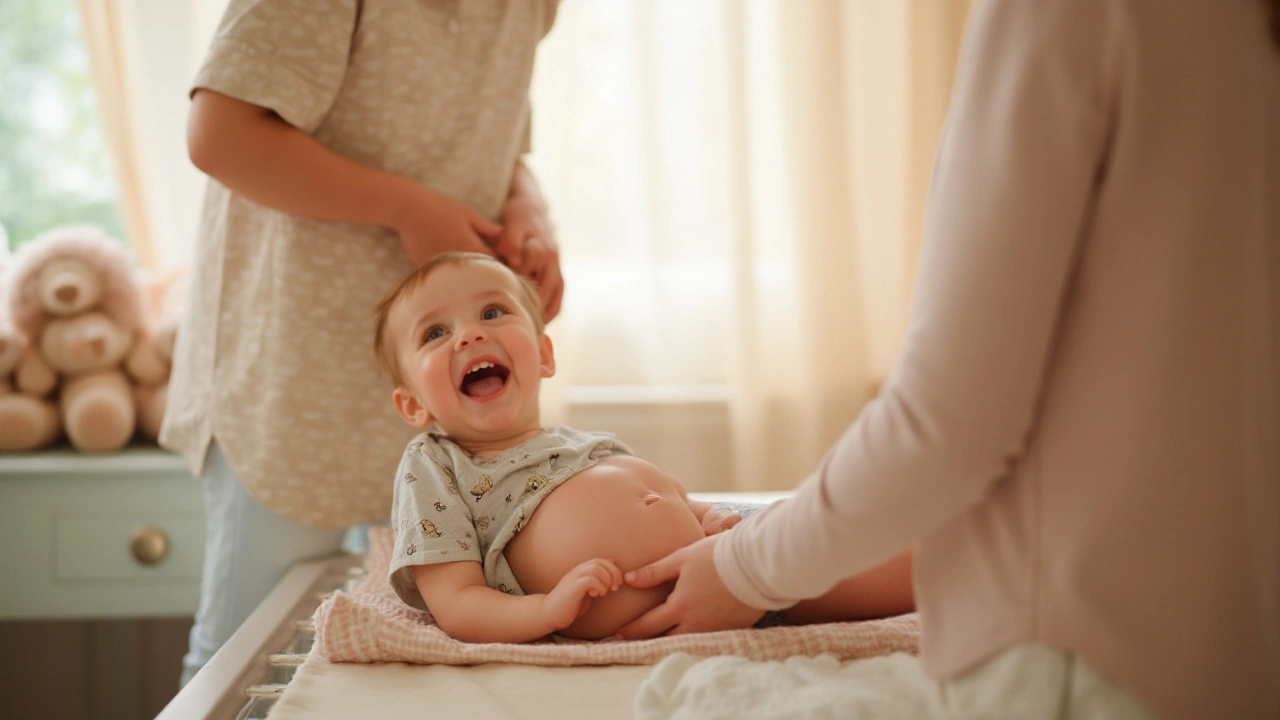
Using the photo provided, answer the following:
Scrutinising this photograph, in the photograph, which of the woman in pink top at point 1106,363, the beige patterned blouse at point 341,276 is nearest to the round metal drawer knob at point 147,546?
the beige patterned blouse at point 341,276

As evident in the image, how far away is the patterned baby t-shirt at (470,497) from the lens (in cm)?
97

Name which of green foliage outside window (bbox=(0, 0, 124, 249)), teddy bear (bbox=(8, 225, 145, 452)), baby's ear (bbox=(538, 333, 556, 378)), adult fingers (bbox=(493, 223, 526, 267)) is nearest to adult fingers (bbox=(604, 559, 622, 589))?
baby's ear (bbox=(538, 333, 556, 378))

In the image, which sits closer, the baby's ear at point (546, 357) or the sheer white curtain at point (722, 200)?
the baby's ear at point (546, 357)

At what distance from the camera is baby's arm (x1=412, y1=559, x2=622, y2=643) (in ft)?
2.97

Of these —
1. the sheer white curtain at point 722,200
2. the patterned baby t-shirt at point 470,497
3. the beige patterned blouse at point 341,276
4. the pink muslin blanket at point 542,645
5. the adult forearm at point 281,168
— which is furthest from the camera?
the sheer white curtain at point 722,200

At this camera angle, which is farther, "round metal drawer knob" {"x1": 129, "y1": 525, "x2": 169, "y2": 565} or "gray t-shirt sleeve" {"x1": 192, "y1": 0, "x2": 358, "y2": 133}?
"round metal drawer knob" {"x1": 129, "y1": 525, "x2": 169, "y2": 565}

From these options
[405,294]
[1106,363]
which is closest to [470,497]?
[405,294]

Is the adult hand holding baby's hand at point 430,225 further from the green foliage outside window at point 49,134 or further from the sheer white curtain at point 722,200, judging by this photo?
the green foliage outside window at point 49,134

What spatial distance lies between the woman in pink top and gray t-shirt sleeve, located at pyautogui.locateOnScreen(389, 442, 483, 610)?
1.57 ft

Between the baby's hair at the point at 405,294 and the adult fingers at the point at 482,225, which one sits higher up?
the adult fingers at the point at 482,225

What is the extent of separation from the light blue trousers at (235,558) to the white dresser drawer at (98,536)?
1.90ft

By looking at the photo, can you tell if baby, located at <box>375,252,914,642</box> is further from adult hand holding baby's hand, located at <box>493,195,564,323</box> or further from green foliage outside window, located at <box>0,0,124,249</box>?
green foliage outside window, located at <box>0,0,124,249</box>

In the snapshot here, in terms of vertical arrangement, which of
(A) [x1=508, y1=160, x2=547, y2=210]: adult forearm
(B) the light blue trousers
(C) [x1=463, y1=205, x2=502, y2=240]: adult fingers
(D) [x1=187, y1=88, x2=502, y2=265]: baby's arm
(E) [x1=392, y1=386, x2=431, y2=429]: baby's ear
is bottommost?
(B) the light blue trousers

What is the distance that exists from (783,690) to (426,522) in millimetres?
417
